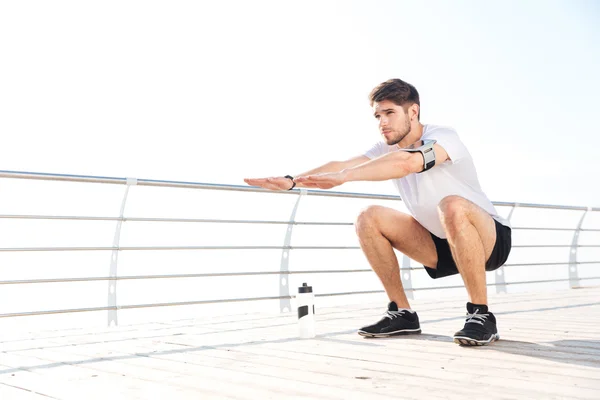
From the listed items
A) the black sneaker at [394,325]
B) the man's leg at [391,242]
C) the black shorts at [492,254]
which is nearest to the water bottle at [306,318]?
the black sneaker at [394,325]

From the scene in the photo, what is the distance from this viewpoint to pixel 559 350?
99.4 inches

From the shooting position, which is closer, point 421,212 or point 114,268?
point 421,212

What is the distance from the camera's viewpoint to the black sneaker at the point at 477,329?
2670mm

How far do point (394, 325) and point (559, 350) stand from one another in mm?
782

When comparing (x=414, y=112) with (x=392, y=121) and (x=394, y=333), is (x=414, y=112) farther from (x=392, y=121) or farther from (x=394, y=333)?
(x=394, y=333)

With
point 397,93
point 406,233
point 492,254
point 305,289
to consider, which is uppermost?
point 397,93

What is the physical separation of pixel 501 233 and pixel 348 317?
1.50m

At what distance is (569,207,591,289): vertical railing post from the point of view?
7.40 m

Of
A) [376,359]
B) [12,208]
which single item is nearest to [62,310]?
[376,359]

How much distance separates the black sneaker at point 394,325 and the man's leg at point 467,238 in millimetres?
378

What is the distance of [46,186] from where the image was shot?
4633 mm

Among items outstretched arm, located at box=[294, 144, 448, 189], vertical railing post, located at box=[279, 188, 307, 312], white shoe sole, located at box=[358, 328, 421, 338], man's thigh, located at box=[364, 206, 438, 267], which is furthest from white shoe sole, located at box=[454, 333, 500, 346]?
vertical railing post, located at box=[279, 188, 307, 312]

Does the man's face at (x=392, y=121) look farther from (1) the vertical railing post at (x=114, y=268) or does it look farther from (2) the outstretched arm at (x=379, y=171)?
(1) the vertical railing post at (x=114, y=268)

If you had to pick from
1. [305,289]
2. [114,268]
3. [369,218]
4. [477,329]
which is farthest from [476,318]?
[114,268]
